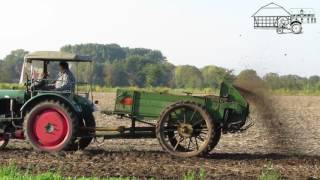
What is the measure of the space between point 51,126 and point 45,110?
35 cm

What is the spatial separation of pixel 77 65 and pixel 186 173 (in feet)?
14.1

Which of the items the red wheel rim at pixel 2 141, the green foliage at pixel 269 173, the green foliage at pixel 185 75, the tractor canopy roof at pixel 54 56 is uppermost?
the green foliage at pixel 185 75

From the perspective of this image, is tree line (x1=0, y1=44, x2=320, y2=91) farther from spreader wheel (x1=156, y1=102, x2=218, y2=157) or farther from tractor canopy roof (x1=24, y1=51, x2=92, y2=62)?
spreader wheel (x1=156, y1=102, x2=218, y2=157)

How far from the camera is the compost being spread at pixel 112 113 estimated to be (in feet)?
41.8

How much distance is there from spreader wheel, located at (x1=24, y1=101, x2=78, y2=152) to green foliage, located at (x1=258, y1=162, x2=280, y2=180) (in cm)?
384

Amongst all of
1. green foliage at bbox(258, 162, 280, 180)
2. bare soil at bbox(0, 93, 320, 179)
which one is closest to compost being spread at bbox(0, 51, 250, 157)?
bare soil at bbox(0, 93, 320, 179)

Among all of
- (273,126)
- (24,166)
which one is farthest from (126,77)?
(24,166)

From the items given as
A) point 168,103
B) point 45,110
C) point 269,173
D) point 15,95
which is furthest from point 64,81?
point 269,173

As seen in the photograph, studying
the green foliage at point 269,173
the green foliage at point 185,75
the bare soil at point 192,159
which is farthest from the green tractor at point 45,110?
the green foliage at point 185,75

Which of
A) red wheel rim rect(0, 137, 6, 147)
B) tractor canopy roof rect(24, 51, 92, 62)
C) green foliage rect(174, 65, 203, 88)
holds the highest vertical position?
green foliage rect(174, 65, 203, 88)

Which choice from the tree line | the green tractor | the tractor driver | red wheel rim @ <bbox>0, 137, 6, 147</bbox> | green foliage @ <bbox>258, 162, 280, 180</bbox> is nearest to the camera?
green foliage @ <bbox>258, 162, 280, 180</bbox>

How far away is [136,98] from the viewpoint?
12977 mm

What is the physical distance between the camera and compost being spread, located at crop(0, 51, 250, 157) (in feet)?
41.8

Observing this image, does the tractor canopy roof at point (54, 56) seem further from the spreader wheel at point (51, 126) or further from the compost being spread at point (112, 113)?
the spreader wheel at point (51, 126)
